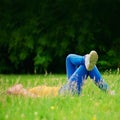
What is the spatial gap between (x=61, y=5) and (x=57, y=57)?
1872 mm

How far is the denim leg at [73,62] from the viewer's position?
6.59 meters

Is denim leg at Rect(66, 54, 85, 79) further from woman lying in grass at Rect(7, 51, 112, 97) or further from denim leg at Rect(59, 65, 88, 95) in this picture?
denim leg at Rect(59, 65, 88, 95)

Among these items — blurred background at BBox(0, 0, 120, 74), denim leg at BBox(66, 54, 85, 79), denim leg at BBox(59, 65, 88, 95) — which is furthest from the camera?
blurred background at BBox(0, 0, 120, 74)

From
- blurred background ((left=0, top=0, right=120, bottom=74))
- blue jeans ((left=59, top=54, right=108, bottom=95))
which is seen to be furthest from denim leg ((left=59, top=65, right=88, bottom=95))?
blurred background ((left=0, top=0, right=120, bottom=74))

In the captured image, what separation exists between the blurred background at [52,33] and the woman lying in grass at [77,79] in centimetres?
936

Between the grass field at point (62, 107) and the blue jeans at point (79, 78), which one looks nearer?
the grass field at point (62, 107)

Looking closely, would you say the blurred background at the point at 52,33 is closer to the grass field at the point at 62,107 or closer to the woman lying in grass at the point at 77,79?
the woman lying in grass at the point at 77,79

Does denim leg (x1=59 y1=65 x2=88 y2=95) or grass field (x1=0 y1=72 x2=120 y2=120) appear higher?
denim leg (x1=59 y1=65 x2=88 y2=95)

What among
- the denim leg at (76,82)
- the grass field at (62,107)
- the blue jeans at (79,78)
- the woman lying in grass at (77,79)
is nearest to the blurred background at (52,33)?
the woman lying in grass at (77,79)

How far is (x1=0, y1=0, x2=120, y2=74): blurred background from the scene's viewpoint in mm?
16328

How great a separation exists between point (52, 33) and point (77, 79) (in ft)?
33.5

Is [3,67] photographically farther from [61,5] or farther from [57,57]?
[61,5]

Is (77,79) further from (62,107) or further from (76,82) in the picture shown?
(62,107)

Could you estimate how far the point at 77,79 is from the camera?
6348mm
